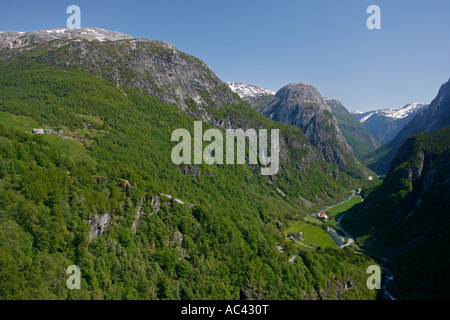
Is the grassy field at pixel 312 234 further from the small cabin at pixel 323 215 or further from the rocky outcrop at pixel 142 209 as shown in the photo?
the rocky outcrop at pixel 142 209

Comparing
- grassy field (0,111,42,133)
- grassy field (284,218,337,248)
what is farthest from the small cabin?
grassy field (0,111,42,133)

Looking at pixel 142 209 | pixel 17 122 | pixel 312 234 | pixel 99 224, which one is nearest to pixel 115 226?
pixel 99 224

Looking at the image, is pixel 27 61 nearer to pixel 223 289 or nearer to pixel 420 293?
pixel 223 289

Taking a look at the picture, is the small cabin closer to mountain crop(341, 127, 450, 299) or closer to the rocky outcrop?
mountain crop(341, 127, 450, 299)

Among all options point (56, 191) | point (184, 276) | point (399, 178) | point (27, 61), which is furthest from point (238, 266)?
point (27, 61)

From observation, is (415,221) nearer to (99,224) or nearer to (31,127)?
(99,224)
